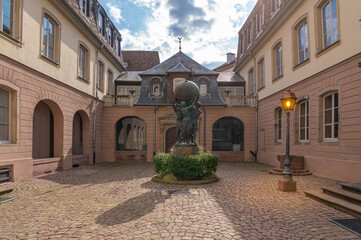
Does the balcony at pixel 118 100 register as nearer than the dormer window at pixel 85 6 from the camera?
No

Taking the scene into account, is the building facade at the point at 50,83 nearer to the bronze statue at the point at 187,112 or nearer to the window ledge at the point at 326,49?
the bronze statue at the point at 187,112

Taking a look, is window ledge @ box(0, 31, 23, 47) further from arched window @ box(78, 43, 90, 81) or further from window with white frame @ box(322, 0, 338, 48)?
window with white frame @ box(322, 0, 338, 48)

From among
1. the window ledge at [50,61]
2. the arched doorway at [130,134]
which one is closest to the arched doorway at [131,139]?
the arched doorway at [130,134]

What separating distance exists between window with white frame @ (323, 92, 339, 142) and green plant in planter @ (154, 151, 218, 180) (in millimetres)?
4905

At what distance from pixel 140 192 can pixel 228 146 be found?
1241 cm

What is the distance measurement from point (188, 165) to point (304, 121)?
6.96m

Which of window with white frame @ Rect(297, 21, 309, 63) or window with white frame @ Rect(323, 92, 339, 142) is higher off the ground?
window with white frame @ Rect(297, 21, 309, 63)

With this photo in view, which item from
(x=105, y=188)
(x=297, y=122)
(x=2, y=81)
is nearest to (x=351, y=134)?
(x=297, y=122)

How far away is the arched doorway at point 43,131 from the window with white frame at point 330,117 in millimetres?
12708

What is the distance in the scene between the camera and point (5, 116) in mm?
9172

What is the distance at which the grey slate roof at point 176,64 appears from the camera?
63.7ft

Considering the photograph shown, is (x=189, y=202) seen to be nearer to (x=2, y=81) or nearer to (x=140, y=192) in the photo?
(x=140, y=192)

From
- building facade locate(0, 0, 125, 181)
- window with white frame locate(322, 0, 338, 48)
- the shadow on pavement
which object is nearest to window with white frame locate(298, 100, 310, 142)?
window with white frame locate(322, 0, 338, 48)

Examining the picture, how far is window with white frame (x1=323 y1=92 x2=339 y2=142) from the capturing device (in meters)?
9.91
